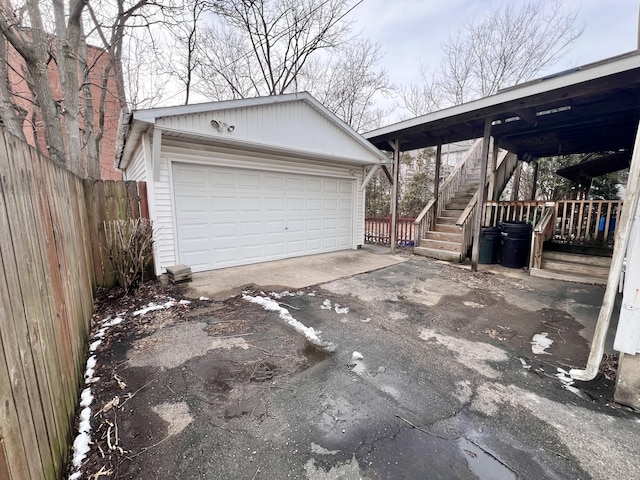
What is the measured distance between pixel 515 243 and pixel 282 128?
562 centimetres

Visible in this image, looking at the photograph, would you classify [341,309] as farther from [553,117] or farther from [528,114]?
[553,117]

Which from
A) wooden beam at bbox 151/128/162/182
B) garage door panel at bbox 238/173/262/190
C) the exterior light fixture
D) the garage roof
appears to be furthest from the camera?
garage door panel at bbox 238/173/262/190

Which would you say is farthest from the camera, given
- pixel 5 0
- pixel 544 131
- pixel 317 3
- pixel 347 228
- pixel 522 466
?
pixel 317 3

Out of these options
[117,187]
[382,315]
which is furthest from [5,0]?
[382,315]

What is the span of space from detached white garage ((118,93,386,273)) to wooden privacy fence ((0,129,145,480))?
2731mm

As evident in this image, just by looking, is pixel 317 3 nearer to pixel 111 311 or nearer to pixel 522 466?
pixel 111 311

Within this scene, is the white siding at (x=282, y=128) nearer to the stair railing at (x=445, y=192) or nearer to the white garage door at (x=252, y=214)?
the white garage door at (x=252, y=214)

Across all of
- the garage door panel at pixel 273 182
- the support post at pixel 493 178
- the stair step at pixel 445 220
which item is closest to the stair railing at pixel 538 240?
the support post at pixel 493 178

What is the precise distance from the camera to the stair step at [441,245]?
23.3 ft

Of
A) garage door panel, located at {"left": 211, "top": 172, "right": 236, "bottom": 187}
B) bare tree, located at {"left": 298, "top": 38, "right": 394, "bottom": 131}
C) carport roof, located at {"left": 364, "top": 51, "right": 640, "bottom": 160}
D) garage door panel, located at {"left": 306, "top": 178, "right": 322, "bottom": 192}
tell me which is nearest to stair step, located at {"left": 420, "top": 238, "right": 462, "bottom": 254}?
carport roof, located at {"left": 364, "top": 51, "right": 640, "bottom": 160}

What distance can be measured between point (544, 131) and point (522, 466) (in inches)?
320

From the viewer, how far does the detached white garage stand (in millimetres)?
4891

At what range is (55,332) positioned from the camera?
65.7 inches

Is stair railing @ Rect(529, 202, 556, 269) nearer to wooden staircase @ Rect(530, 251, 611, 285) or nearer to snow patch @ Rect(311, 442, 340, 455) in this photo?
wooden staircase @ Rect(530, 251, 611, 285)
